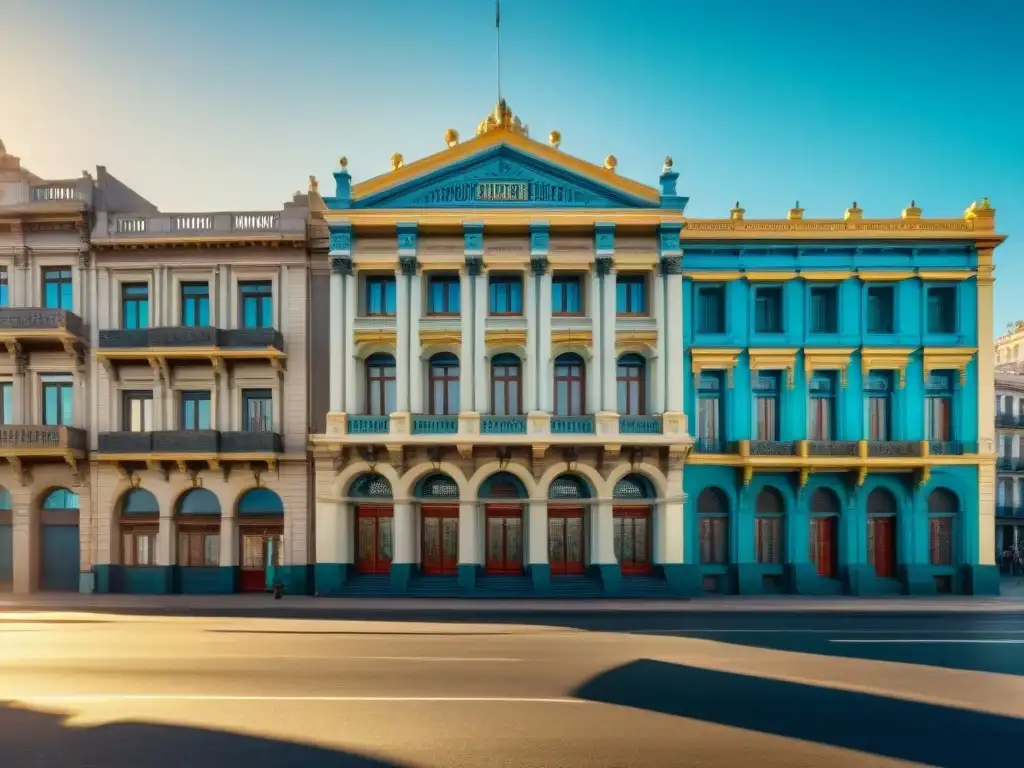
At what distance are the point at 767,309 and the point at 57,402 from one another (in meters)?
29.3

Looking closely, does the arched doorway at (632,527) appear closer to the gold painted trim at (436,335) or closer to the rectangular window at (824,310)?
the gold painted trim at (436,335)

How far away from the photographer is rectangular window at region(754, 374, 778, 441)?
25.5m

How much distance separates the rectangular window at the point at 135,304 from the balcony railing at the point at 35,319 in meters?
1.94

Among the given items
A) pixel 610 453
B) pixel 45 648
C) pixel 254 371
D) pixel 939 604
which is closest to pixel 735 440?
pixel 610 453

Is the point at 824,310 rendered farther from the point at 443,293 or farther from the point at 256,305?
the point at 256,305

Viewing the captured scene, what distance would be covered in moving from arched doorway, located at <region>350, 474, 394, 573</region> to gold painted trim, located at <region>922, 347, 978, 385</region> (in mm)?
22229

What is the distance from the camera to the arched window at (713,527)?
25.3 metres

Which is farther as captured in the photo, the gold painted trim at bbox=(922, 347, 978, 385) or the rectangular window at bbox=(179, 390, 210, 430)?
the rectangular window at bbox=(179, 390, 210, 430)

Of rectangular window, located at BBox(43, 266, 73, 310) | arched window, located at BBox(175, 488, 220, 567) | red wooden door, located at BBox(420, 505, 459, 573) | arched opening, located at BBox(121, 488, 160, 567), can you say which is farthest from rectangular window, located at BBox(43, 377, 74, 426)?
red wooden door, located at BBox(420, 505, 459, 573)

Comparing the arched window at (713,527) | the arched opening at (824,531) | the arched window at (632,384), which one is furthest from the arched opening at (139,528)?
the arched opening at (824,531)

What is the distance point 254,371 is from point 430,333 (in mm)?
7282

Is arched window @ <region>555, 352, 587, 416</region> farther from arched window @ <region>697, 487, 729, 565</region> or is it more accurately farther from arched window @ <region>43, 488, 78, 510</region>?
arched window @ <region>43, 488, 78, 510</region>

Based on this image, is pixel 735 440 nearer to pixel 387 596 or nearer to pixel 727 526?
pixel 727 526

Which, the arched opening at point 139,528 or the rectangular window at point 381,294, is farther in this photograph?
the rectangular window at point 381,294
